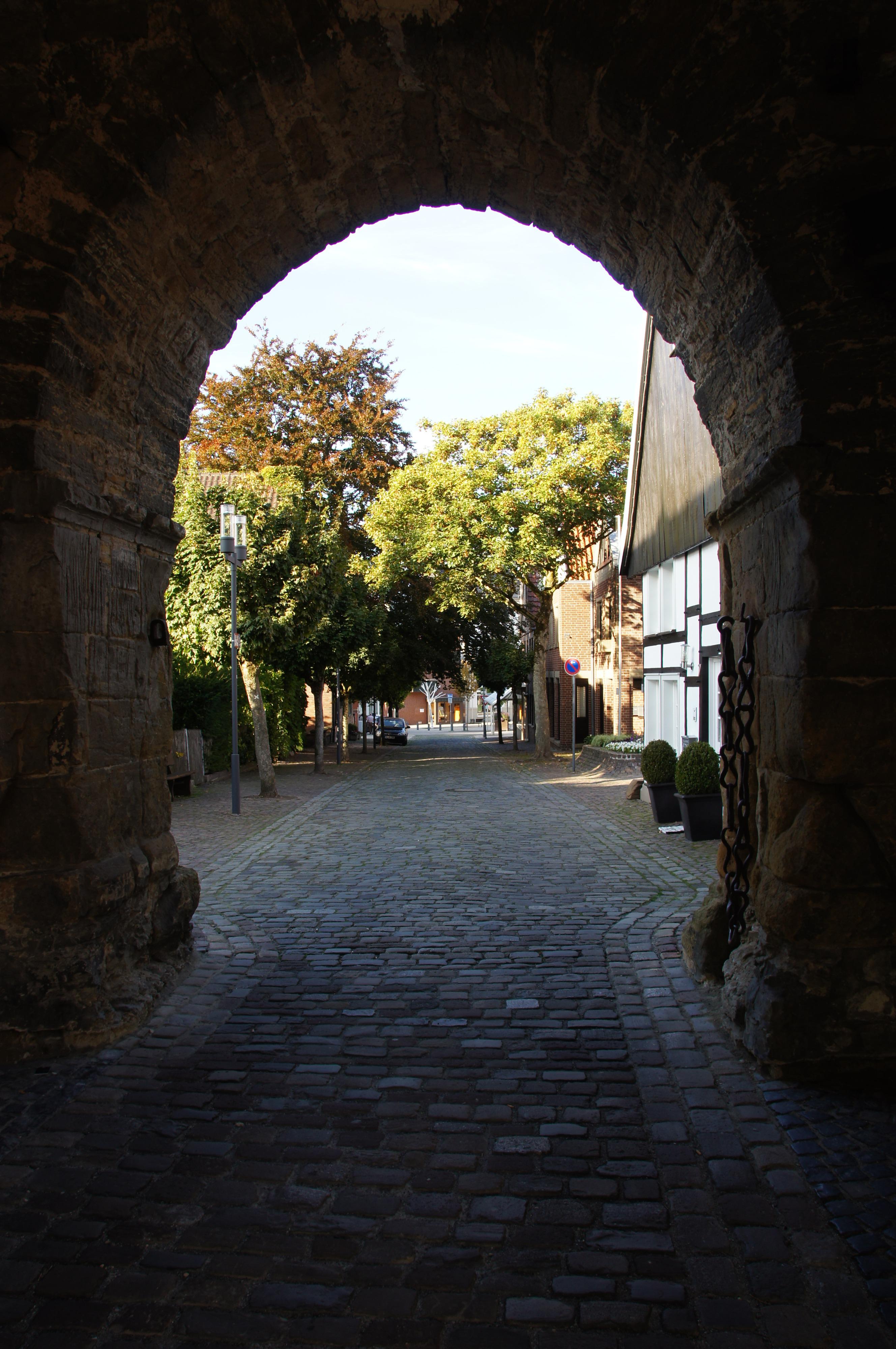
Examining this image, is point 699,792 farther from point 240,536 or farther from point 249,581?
point 249,581

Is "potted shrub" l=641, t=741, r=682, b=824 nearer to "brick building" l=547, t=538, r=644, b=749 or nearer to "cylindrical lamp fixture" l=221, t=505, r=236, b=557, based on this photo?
"cylindrical lamp fixture" l=221, t=505, r=236, b=557

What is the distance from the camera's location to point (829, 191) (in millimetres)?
3320

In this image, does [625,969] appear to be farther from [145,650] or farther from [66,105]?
[66,105]

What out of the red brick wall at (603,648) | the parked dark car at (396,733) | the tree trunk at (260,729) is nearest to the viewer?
the tree trunk at (260,729)

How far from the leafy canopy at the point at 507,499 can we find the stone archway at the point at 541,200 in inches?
660

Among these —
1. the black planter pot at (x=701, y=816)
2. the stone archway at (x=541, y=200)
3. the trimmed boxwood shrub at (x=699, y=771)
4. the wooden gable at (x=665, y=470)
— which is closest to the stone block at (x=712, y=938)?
the stone archway at (x=541, y=200)

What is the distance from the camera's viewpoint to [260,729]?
584 inches

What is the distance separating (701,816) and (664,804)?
4.67 feet

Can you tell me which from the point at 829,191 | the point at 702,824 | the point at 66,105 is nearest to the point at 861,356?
the point at 829,191

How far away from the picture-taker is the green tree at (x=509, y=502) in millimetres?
21094

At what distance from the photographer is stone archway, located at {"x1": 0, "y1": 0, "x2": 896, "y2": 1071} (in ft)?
10.8

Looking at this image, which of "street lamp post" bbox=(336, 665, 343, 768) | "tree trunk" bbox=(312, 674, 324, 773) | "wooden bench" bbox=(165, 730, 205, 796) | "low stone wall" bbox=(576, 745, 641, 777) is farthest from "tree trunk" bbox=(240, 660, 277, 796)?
"street lamp post" bbox=(336, 665, 343, 768)

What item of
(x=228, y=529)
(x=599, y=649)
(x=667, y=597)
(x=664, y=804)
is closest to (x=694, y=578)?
(x=667, y=597)

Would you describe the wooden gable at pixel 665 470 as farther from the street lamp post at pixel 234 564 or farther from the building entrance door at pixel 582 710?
the building entrance door at pixel 582 710
